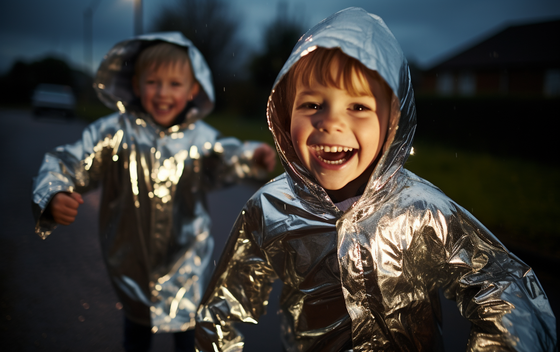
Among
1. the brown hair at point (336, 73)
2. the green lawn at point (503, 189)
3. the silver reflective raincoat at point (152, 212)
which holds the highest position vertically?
the brown hair at point (336, 73)

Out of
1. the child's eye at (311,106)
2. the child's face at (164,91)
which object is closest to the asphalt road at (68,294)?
the child's face at (164,91)

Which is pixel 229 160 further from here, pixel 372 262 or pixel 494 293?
pixel 494 293

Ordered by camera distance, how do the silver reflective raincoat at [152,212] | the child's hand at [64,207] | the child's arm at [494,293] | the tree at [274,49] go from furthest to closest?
the tree at [274,49] < the silver reflective raincoat at [152,212] < the child's hand at [64,207] < the child's arm at [494,293]

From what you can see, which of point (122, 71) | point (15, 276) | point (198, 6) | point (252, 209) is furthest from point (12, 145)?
point (198, 6)

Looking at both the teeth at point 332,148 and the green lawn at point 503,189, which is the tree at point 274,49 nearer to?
the green lawn at point 503,189

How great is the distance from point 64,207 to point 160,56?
3.66 ft

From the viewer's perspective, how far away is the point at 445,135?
34.7 ft

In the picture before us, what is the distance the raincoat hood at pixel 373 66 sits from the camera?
4.46 ft

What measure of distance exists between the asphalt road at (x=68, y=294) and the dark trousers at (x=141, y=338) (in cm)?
7

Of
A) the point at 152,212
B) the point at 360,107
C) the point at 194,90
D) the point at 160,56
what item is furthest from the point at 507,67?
the point at 360,107

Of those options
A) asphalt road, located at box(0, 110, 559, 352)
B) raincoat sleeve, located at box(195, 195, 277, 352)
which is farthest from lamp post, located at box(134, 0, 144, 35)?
raincoat sleeve, located at box(195, 195, 277, 352)

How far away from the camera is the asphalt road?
285 centimetres

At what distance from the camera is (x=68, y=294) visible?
3.61 m

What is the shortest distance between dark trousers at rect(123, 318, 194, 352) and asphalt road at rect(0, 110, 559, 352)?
0.07m
